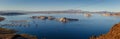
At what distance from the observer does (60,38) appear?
162 metres

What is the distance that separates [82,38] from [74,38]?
7.09 m

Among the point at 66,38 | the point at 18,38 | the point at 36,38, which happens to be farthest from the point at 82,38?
the point at 18,38

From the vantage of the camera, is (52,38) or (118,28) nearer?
(118,28)

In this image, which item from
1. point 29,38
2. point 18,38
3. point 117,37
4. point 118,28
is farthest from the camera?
point 29,38

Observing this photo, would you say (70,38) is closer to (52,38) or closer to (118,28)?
(52,38)

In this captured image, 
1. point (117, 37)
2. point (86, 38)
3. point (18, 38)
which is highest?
point (117, 37)

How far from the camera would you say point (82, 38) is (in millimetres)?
167625

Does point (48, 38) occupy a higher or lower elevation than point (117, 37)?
lower

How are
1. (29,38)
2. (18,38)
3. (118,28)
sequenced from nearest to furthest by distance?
(118,28) → (18,38) → (29,38)

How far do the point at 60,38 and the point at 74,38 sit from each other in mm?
11214

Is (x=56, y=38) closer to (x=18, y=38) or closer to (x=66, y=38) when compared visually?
(x=66, y=38)

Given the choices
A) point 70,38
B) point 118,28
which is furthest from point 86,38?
point 118,28

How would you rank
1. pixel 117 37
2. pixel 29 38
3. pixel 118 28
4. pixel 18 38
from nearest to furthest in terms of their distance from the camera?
pixel 117 37 → pixel 118 28 → pixel 18 38 → pixel 29 38

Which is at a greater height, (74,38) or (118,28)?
(118,28)
